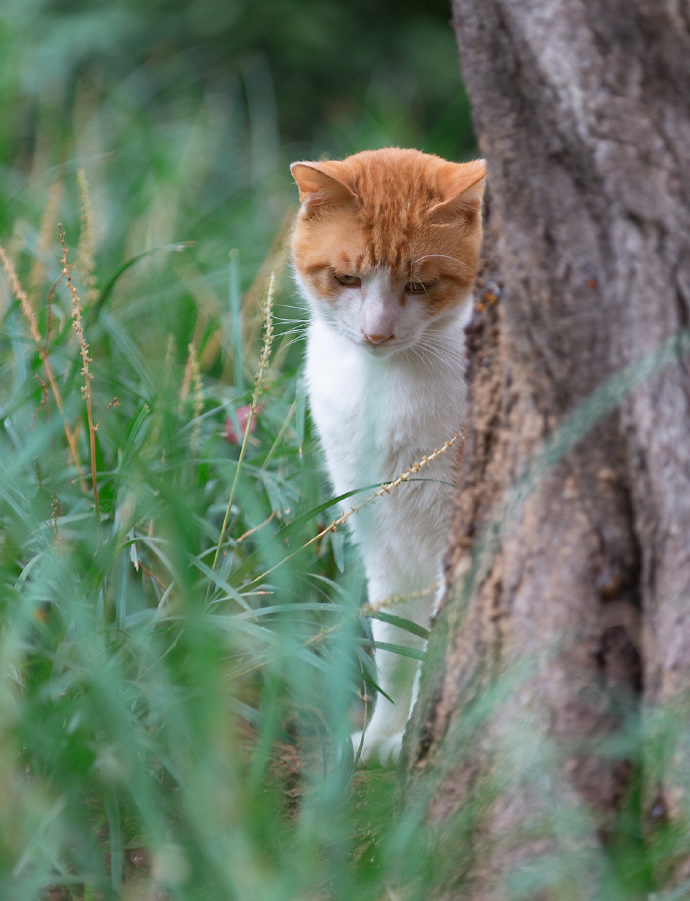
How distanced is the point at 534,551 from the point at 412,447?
0.68 metres

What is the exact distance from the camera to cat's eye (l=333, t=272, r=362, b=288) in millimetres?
1850

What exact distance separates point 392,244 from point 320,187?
0.21 m

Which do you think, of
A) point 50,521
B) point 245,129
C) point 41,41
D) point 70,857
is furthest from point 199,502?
point 245,129

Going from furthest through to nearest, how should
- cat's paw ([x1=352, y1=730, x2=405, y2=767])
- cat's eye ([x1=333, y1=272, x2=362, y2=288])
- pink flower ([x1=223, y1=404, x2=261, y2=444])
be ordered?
pink flower ([x1=223, y1=404, x2=261, y2=444])
cat's eye ([x1=333, y1=272, x2=362, y2=288])
cat's paw ([x1=352, y1=730, x2=405, y2=767])

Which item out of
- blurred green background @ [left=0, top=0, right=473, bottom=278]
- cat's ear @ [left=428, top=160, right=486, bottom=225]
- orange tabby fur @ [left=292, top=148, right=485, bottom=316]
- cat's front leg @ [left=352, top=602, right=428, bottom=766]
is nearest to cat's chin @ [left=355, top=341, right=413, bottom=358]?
orange tabby fur @ [left=292, top=148, right=485, bottom=316]

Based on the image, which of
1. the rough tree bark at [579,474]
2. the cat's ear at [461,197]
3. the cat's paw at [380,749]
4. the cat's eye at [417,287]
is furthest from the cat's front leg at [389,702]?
the cat's ear at [461,197]

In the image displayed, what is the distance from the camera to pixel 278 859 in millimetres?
1043

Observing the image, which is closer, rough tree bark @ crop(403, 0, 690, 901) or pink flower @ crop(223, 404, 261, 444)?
rough tree bark @ crop(403, 0, 690, 901)

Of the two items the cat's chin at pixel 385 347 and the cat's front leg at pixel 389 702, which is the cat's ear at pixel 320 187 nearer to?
the cat's chin at pixel 385 347

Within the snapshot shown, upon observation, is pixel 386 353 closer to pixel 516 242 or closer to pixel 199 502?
pixel 199 502

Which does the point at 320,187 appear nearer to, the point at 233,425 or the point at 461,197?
the point at 461,197

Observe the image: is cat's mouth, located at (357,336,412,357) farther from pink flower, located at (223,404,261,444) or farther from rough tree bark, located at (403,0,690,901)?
rough tree bark, located at (403,0,690,901)

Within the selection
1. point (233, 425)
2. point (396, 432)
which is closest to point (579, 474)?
point (396, 432)

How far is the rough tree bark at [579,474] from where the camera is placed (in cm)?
100
